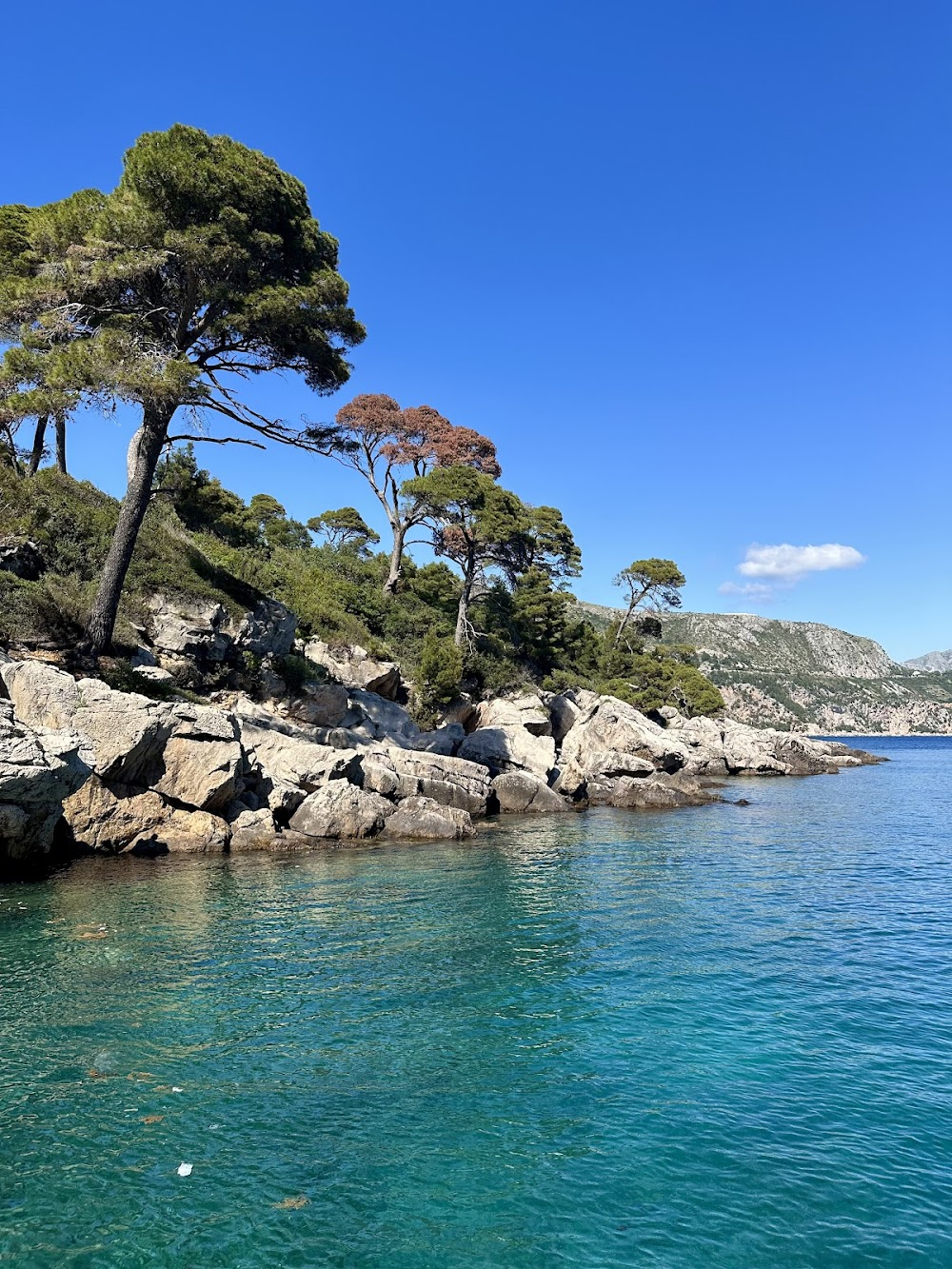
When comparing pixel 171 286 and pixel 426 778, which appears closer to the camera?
pixel 171 286

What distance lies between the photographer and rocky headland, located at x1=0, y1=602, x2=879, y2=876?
1775 cm

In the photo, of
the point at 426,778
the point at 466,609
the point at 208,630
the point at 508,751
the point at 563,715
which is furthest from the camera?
Answer: the point at 466,609

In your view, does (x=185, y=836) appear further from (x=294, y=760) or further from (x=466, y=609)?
(x=466, y=609)

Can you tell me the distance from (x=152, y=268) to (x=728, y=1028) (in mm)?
23191

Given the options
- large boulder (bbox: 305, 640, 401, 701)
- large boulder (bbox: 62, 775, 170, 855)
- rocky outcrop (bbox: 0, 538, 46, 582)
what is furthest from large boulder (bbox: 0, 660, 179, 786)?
large boulder (bbox: 305, 640, 401, 701)

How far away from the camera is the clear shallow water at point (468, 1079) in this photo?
5.27 meters

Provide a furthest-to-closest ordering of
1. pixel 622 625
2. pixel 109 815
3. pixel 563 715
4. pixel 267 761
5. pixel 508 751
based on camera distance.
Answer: pixel 622 625, pixel 563 715, pixel 508 751, pixel 267 761, pixel 109 815

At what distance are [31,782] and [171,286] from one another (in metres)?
15.8

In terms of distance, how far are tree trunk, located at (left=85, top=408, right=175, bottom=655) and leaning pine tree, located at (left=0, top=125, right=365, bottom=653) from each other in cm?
4

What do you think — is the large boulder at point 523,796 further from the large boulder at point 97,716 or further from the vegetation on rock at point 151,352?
the large boulder at point 97,716

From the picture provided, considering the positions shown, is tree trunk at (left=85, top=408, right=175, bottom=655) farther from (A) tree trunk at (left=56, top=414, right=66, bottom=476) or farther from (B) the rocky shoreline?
(A) tree trunk at (left=56, top=414, right=66, bottom=476)

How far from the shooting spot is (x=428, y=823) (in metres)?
23.6

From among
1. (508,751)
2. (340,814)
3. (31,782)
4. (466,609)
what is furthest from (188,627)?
(466,609)

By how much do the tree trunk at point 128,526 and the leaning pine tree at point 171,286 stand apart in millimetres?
39
